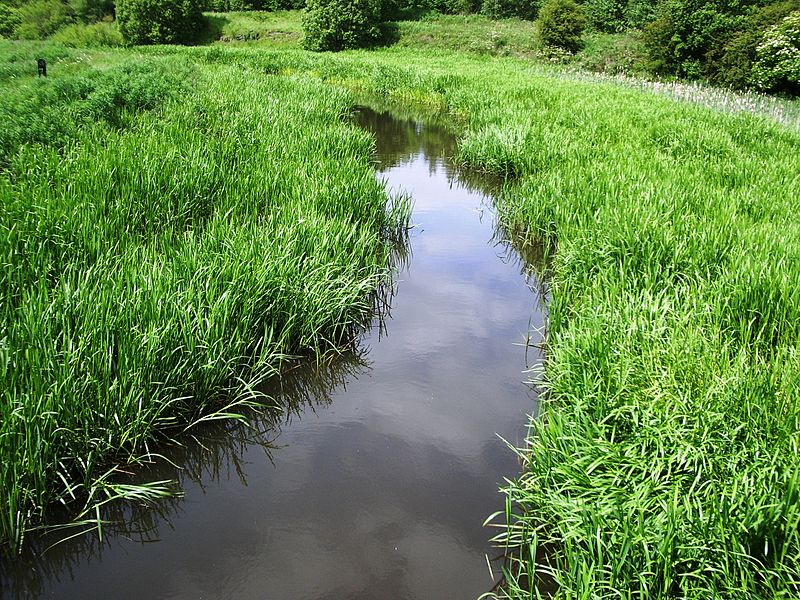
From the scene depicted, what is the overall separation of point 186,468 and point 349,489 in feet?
2.80

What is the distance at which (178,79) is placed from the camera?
502 inches

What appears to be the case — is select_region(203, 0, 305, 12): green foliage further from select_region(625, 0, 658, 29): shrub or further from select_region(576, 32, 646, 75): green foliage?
select_region(576, 32, 646, 75): green foliage

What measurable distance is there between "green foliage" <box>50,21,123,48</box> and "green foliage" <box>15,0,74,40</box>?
4.55 m

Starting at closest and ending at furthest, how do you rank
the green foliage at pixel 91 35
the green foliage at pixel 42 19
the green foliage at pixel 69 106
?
the green foliage at pixel 69 106 < the green foliage at pixel 91 35 < the green foliage at pixel 42 19

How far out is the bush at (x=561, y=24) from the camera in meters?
26.5

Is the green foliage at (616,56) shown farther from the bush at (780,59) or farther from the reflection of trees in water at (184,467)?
the reflection of trees in water at (184,467)

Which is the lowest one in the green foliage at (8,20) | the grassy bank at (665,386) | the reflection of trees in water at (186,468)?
the reflection of trees in water at (186,468)

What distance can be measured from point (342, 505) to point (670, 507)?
1399 mm

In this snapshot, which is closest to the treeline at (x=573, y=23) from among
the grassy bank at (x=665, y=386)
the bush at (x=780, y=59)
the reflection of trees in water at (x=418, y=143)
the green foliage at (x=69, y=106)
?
the bush at (x=780, y=59)

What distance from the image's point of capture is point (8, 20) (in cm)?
4484

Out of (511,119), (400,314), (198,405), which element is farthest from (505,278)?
(511,119)

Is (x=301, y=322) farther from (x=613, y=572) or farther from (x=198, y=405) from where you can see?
(x=613, y=572)

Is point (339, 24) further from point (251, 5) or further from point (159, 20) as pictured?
point (251, 5)

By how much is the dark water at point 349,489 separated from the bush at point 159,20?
38948 millimetres
